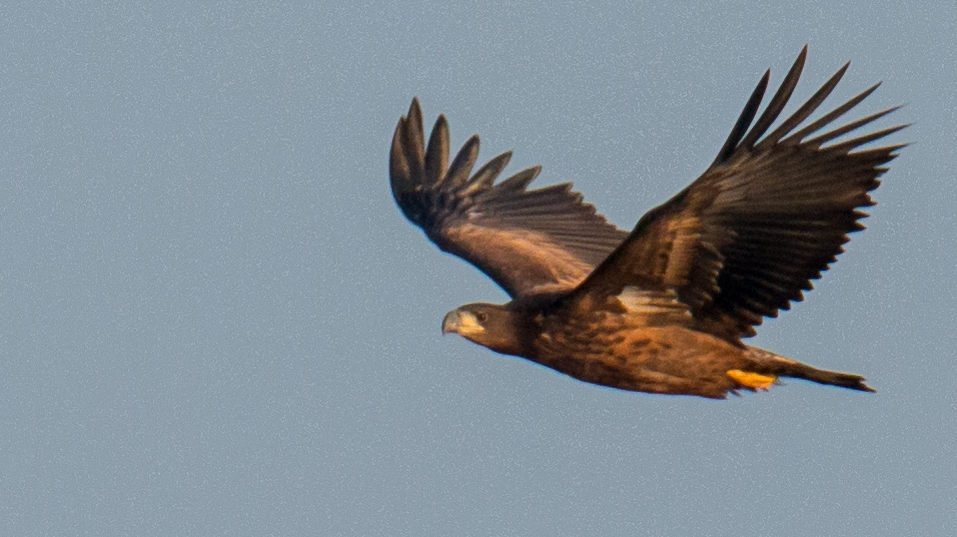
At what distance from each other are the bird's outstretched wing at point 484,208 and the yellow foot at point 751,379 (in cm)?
220

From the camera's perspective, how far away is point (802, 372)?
A: 11375 mm

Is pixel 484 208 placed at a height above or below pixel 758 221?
Result: above

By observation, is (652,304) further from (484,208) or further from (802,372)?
(484,208)

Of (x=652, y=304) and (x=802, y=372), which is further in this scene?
(x=802, y=372)

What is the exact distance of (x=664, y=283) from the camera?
35.5ft

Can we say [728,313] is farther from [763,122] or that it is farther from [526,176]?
[526,176]

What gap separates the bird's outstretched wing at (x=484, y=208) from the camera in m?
13.5

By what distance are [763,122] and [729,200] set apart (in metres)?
0.54

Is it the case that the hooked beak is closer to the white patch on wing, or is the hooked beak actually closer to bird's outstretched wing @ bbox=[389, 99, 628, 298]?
the white patch on wing

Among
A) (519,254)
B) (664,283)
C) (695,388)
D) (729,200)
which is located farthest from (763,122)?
(519,254)

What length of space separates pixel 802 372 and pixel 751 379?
12.4 inches

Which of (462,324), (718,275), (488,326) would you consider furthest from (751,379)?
(462,324)

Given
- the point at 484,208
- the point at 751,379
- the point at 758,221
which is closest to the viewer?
the point at 758,221

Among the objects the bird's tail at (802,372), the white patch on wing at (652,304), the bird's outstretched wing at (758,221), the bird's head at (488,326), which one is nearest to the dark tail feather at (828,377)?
the bird's tail at (802,372)
